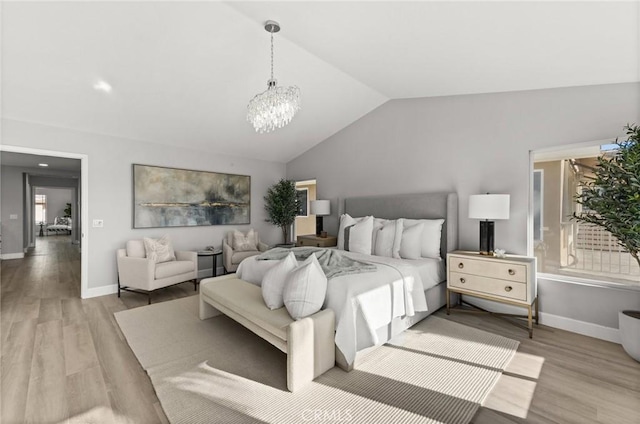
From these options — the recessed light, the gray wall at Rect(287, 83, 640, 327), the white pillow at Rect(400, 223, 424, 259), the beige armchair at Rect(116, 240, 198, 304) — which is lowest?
the beige armchair at Rect(116, 240, 198, 304)

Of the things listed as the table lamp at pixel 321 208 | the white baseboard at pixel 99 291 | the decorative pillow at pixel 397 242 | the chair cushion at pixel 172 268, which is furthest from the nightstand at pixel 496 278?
the white baseboard at pixel 99 291

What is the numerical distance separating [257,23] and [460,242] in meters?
3.64

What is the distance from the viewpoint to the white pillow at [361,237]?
405 cm

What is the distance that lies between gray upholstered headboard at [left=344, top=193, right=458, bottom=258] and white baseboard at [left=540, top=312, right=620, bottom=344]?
49.1 inches

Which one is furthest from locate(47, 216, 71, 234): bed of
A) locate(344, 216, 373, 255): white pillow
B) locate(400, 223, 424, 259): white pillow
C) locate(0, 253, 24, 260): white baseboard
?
locate(400, 223, 424, 259): white pillow

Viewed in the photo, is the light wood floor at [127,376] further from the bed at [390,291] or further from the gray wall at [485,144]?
the gray wall at [485,144]

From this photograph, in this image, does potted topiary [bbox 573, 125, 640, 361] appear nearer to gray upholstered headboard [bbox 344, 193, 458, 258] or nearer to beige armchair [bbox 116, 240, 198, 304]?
gray upholstered headboard [bbox 344, 193, 458, 258]

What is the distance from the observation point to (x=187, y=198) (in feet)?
16.9

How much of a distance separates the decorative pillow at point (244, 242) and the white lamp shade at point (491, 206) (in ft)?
12.8

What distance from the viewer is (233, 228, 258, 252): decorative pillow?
5387 millimetres

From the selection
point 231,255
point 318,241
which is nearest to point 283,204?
point 318,241

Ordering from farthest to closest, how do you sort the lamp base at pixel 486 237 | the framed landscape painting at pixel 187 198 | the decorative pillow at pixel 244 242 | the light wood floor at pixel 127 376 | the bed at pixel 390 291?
the decorative pillow at pixel 244 242 → the framed landscape painting at pixel 187 198 → the lamp base at pixel 486 237 → the bed at pixel 390 291 → the light wood floor at pixel 127 376

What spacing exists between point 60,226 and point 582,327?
17.9 m

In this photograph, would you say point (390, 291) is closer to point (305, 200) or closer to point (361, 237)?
point (361, 237)
